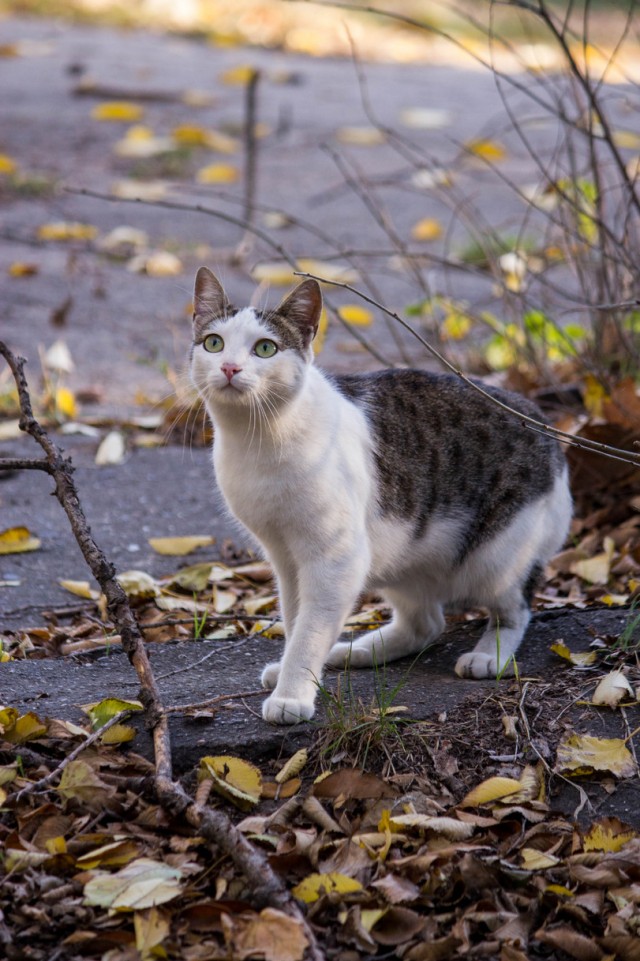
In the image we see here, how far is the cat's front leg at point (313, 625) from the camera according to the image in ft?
8.47

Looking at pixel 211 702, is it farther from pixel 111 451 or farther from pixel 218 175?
pixel 218 175

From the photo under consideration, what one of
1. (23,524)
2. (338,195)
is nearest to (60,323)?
(23,524)

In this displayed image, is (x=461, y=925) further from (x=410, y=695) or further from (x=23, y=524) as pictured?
(x=23, y=524)

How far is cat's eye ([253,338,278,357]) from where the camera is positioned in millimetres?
2717

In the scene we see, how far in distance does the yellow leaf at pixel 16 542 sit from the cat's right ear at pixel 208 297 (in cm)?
129

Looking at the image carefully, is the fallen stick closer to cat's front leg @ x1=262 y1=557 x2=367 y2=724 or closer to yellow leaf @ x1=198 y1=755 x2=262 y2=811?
yellow leaf @ x1=198 y1=755 x2=262 y2=811

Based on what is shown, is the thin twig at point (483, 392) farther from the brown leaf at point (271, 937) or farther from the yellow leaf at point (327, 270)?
the yellow leaf at point (327, 270)

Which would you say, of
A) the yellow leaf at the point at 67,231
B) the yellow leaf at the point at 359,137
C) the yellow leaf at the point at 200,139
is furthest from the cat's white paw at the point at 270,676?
the yellow leaf at the point at 359,137

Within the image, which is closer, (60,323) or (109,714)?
(109,714)

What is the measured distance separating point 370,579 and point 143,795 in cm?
92

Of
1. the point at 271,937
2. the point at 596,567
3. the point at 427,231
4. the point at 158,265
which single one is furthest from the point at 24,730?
the point at 427,231

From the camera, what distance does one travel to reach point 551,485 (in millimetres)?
3141

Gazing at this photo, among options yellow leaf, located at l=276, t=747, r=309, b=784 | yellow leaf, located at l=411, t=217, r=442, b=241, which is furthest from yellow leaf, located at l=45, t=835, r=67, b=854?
yellow leaf, located at l=411, t=217, r=442, b=241

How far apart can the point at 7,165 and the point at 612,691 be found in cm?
645
